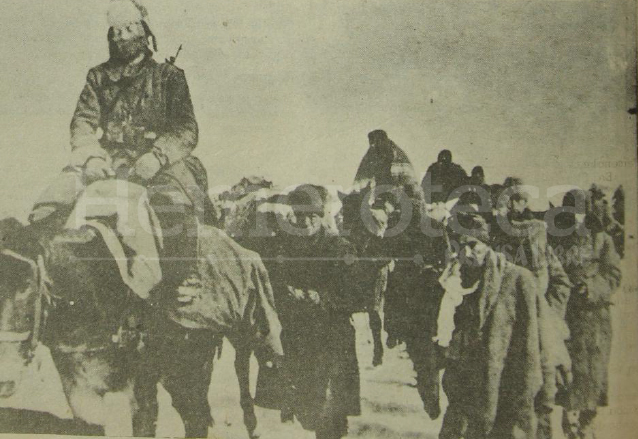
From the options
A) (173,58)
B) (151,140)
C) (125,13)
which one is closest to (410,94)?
(173,58)

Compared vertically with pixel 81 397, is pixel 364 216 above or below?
above

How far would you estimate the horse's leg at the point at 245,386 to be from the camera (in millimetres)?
2508

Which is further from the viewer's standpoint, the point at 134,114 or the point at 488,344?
the point at 134,114

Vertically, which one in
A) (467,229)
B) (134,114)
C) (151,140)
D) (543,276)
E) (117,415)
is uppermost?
(134,114)

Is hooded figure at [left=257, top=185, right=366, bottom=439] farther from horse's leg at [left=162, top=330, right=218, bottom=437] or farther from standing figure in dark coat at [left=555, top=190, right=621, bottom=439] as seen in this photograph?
standing figure in dark coat at [left=555, top=190, right=621, bottom=439]

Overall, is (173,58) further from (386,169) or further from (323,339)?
(323,339)

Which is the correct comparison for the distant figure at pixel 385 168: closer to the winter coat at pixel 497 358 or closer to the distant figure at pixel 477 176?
the distant figure at pixel 477 176

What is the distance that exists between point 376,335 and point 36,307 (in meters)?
1.71

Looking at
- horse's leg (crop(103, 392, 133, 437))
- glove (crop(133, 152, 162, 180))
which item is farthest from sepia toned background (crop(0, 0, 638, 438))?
horse's leg (crop(103, 392, 133, 437))

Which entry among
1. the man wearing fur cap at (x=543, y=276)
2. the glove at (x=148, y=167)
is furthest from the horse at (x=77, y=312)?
the man wearing fur cap at (x=543, y=276)

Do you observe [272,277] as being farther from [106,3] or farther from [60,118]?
[106,3]

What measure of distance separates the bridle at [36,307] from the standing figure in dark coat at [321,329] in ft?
3.88

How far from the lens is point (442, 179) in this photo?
252 cm

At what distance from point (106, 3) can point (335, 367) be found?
2185mm
